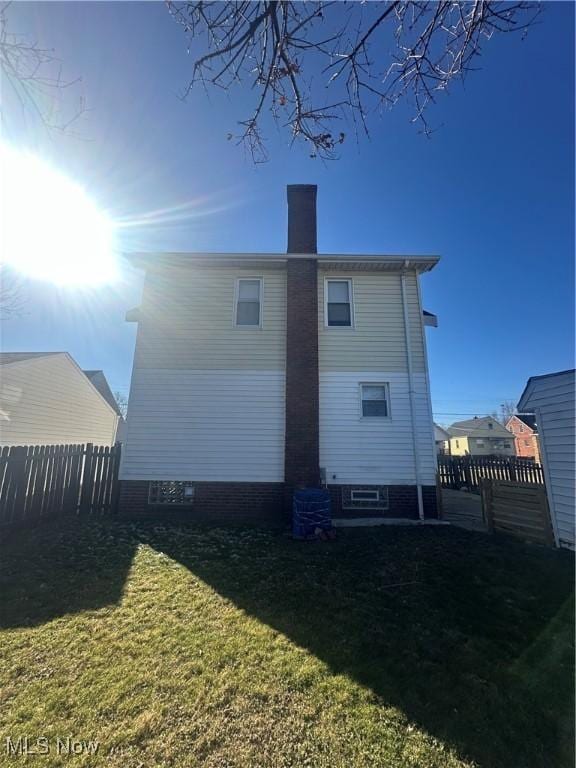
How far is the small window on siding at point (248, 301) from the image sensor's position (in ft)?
30.1

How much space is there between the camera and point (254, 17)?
8.66 feet

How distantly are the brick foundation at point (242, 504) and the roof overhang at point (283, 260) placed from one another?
5.71 metres

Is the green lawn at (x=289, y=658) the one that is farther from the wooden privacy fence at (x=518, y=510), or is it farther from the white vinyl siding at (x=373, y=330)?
the white vinyl siding at (x=373, y=330)

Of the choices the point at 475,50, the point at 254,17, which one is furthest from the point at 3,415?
the point at 475,50

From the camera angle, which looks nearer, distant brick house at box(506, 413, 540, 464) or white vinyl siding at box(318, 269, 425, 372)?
white vinyl siding at box(318, 269, 425, 372)

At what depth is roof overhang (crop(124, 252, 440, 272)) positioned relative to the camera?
886 cm

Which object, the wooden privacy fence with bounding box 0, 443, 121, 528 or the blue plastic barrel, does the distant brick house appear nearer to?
the blue plastic barrel

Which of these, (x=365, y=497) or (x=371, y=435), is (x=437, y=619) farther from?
(x=371, y=435)

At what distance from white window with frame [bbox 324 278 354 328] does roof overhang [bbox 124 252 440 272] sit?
16.5 inches

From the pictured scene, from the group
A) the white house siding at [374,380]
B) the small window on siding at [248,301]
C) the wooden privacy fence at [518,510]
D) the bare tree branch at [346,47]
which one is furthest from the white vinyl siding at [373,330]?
the bare tree branch at [346,47]

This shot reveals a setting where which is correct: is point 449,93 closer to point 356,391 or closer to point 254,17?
point 254,17

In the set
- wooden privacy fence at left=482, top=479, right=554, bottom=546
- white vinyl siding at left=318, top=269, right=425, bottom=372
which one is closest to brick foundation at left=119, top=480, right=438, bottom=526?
wooden privacy fence at left=482, top=479, right=554, bottom=546

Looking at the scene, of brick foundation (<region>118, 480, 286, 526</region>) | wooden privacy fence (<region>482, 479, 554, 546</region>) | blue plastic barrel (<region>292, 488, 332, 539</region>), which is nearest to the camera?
wooden privacy fence (<region>482, 479, 554, 546</region>)

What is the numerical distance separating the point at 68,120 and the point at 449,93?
132 inches
